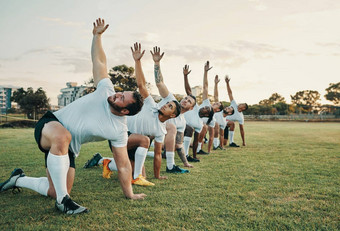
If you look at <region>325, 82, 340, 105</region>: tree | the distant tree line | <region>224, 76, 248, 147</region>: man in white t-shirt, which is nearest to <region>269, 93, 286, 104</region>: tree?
the distant tree line

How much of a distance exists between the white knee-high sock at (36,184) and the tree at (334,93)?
108 meters

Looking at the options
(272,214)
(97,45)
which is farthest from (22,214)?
(272,214)

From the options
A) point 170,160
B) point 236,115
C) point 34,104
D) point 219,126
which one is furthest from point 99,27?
point 34,104

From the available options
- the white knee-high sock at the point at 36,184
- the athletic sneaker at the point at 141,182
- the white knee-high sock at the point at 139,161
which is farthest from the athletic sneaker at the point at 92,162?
the white knee-high sock at the point at 36,184

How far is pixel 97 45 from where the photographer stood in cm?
382

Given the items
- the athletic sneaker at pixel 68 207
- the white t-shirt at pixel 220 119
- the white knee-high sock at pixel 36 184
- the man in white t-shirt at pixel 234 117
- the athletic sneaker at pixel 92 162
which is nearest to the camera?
the athletic sneaker at pixel 68 207

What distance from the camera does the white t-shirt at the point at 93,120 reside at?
10.9ft

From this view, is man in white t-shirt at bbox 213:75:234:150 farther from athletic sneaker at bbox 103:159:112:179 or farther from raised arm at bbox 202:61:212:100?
athletic sneaker at bbox 103:159:112:179

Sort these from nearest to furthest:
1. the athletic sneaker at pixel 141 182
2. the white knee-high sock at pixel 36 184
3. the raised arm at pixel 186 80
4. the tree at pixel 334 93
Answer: the white knee-high sock at pixel 36 184 → the athletic sneaker at pixel 141 182 → the raised arm at pixel 186 80 → the tree at pixel 334 93

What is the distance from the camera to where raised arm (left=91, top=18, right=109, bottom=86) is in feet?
12.0

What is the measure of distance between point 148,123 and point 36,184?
2.01m

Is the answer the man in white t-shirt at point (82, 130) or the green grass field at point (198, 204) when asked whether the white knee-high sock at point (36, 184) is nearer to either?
the man in white t-shirt at point (82, 130)

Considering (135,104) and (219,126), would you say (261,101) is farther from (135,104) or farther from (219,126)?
(135,104)

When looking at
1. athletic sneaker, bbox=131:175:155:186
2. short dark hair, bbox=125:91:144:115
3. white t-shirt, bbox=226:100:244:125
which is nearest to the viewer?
short dark hair, bbox=125:91:144:115
